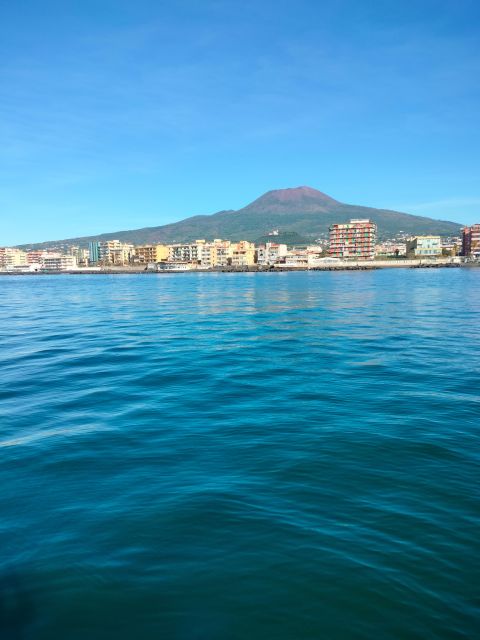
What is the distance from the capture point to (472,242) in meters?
186

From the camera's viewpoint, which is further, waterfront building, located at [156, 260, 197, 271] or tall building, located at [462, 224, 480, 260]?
waterfront building, located at [156, 260, 197, 271]

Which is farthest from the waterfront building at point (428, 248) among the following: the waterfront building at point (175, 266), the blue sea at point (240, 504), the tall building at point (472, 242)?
the blue sea at point (240, 504)

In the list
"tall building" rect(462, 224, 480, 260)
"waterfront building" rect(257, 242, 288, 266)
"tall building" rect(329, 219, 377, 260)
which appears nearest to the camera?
"tall building" rect(462, 224, 480, 260)

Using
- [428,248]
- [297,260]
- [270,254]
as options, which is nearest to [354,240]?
[297,260]

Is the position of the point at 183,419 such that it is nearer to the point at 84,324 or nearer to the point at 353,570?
the point at 353,570

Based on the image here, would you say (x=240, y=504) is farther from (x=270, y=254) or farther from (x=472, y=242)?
(x=472, y=242)

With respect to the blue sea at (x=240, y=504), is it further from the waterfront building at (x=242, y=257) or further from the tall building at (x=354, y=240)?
the waterfront building at (x=242, y=257)

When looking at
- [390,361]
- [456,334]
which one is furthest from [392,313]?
[390,361]

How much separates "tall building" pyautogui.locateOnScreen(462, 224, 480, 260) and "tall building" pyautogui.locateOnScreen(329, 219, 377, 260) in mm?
39134

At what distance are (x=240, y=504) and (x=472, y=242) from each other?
206 meters

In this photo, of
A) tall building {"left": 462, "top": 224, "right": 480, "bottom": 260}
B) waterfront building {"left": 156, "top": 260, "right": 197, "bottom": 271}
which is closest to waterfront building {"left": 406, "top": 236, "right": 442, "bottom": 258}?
tall building {"left": 462, "top": 224, "right": 480, "bottom": 260}

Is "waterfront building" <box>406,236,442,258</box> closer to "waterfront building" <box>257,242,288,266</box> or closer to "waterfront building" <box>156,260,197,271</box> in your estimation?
"waterfront building" <box>257,242,288,266</box>

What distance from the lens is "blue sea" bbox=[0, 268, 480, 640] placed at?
14.1 ft

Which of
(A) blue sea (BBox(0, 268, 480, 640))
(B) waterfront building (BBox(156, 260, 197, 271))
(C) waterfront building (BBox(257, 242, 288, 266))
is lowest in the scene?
(A) blue sea (BBox(0, 268, 480, 640))
